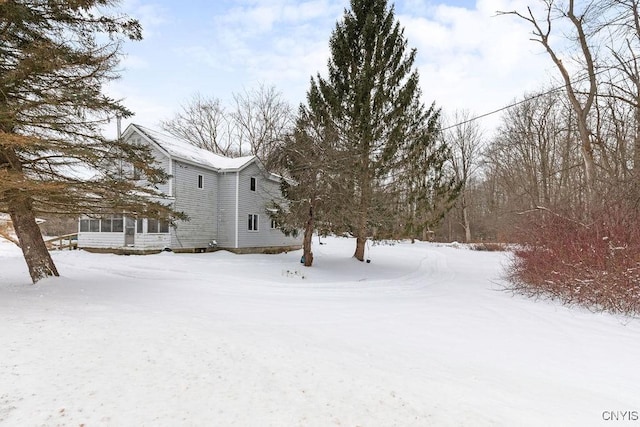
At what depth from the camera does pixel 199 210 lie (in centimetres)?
1767

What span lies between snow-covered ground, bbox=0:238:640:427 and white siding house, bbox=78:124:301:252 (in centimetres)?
805

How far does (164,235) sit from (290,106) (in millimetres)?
21319

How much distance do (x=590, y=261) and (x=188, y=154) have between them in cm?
1661

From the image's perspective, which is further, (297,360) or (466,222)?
(466,222)

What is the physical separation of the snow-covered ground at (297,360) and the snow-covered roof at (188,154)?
31.2 ft

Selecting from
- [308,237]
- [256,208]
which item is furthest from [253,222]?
[308,237]

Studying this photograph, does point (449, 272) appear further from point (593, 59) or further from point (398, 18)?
point (398, 18)

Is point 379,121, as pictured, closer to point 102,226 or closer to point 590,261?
point 590,261

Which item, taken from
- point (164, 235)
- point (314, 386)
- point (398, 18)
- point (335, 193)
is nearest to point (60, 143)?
point (314, 386)

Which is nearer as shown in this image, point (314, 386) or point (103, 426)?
point (103, 426)

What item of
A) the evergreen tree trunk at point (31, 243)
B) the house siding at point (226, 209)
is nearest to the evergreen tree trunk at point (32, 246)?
the evergreen tree trunk at point (31, 243)

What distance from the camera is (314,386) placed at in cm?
329

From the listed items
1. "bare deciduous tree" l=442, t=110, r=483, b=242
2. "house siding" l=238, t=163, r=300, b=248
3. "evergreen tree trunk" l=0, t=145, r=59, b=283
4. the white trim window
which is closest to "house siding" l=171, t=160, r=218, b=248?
"house siding" l=238, t=163, r=300, b=248
